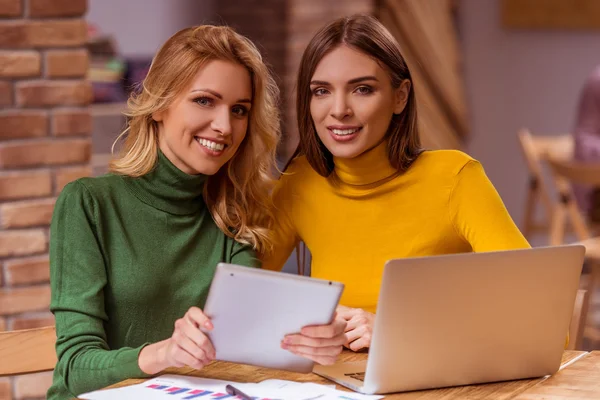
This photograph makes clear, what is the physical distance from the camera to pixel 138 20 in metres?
4.79

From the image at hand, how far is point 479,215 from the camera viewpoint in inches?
73.0

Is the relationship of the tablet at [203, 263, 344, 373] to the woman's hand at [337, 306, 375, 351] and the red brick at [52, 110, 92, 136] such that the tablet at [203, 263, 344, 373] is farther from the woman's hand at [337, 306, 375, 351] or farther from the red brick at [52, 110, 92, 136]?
the red brick at [52, 110, 92, 136]

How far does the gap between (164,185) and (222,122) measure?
0.18 metres

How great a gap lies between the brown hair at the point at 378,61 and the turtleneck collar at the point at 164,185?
10.0 inches

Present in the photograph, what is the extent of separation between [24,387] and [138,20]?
2.71 meters

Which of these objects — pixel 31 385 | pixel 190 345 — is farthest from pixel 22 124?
pixel 190 345

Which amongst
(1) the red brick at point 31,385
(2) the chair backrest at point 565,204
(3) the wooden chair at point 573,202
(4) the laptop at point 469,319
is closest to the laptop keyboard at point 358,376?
(4) the laptop at point 469,319

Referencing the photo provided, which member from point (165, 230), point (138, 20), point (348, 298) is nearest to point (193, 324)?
point (165, 230)

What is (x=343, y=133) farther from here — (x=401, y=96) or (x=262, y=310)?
(x=262, y=310)

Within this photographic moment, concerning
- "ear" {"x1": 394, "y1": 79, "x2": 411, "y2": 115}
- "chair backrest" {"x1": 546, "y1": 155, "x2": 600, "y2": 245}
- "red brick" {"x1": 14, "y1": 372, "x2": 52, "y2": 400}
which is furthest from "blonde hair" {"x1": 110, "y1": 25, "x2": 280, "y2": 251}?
"chair backrest" {"x1": 546, "y1": 155, "x2": 600, "y2": 245}

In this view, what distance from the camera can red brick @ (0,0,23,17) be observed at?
2.40 meters

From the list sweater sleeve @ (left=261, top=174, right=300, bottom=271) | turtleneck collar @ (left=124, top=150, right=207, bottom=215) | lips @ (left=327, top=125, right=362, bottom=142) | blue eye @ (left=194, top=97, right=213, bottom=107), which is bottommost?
sweater sleeve @ (left=261, top=174, right=300, bottom=271)

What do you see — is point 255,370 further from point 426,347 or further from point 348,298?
point 348,298

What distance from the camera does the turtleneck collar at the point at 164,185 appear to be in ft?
5.92
